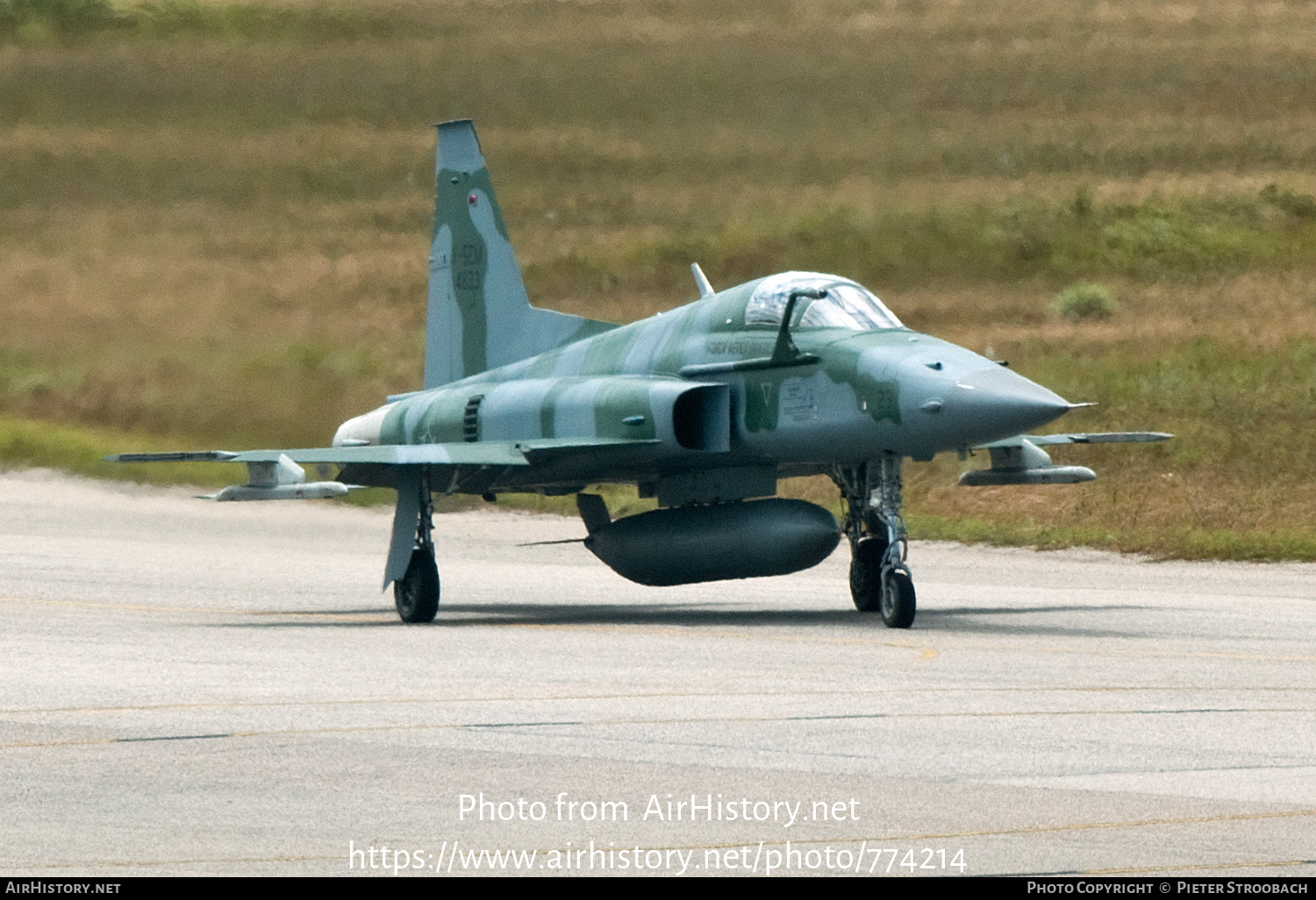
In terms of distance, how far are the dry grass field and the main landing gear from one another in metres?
8.36

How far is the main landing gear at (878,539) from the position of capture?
17.8 metres

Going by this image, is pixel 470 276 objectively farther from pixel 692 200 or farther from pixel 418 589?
pixel 692 200

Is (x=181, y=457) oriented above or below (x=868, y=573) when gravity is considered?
above

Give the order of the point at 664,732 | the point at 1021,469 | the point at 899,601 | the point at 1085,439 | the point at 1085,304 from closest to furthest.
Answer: the point at 664,732, the point at 899,601, the point at 1021,469, the point at 1085,439, the point at 1085,304

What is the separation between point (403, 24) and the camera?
3666 centimetres

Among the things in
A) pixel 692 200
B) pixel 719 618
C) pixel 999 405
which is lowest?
pixel 719 618

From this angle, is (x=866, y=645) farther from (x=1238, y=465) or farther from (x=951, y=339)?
(x=951, y=339)

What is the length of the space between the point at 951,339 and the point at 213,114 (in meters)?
14.5

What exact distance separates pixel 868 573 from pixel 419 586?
13.2 ft

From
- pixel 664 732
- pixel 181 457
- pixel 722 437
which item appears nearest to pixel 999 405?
pixel 722 437

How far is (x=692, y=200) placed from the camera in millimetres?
38812

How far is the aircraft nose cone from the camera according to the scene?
16.5 metres

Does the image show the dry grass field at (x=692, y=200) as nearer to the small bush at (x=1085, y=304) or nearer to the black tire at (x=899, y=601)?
the small bush at (x=1085, y=304)

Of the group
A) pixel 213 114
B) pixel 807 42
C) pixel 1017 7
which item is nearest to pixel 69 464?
pixel 213 114
